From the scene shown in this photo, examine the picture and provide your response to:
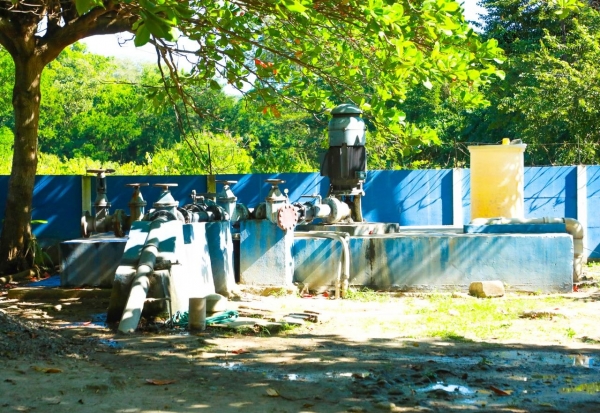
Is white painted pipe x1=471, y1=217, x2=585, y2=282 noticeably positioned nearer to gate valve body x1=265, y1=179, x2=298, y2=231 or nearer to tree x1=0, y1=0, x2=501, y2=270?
tree x1=0, y1=0, x2=501, y2=270

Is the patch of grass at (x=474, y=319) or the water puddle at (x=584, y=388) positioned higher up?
the patch of grass at (x=474, y=319)

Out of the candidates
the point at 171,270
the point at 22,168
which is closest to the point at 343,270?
the point at 171,270

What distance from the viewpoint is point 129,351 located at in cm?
747

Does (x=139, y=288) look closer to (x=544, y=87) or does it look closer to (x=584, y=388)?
(x=584, y=388)

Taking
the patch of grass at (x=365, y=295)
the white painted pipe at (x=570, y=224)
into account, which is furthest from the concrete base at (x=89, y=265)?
the white painted pipe at (x=570, y=224)

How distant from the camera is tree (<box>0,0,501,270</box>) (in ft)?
33.1

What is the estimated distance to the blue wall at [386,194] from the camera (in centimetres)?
1544

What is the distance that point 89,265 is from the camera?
11570 mm

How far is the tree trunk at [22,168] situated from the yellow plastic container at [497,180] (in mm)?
7543

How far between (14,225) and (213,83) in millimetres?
4208

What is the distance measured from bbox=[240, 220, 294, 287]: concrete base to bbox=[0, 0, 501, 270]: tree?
1980 millimetres

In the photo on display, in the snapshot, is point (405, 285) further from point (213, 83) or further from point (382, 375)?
point (382, 375)

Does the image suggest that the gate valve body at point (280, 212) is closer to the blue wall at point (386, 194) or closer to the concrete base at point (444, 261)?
the concrete base at point (444, 261)

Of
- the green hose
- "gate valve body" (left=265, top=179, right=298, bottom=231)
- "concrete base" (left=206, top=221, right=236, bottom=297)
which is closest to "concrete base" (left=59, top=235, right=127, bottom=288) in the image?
"concrete base" (left=206, top=221, right=236, bottom=297)
